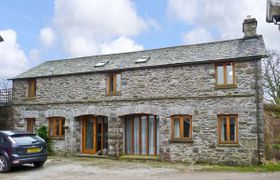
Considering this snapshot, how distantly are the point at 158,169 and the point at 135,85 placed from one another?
4789 millimetres

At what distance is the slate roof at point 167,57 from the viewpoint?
1440 cm

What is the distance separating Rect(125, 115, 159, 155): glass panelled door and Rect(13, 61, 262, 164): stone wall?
0.44 m

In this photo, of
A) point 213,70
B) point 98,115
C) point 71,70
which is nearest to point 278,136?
point 213,70

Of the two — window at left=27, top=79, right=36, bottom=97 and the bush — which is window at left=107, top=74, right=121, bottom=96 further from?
window at left=27, top=79, right=36, bottom=97

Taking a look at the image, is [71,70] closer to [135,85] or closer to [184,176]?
[135,85]

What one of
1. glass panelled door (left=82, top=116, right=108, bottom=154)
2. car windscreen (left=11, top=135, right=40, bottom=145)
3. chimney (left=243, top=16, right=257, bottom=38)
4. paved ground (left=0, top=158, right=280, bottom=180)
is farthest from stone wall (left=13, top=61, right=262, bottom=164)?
car windscreen (left=11, top=135, right=40, bottom=145)

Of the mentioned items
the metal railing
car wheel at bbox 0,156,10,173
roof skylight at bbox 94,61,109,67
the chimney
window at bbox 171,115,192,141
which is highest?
the chimney

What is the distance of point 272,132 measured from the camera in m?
17.9

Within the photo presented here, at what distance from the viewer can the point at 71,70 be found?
1819 cm

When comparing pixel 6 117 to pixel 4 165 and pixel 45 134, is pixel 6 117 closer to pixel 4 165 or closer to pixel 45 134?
pixel 45 134

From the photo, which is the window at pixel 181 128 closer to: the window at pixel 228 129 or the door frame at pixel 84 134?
the window at pixel 228 129

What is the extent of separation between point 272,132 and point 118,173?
1026cm

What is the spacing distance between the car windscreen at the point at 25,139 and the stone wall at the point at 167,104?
468 centimetres

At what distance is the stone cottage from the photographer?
13719 mm
